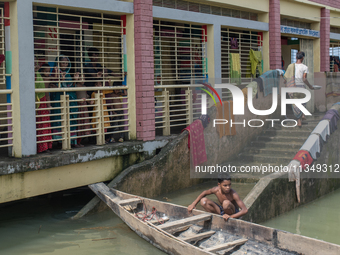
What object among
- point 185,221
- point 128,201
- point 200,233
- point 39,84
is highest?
point 39,84

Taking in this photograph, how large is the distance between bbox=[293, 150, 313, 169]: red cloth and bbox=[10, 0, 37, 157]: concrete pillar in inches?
196

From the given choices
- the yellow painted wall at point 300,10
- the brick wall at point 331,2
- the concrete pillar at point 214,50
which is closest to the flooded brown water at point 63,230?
the concrete pillar at point 214,50

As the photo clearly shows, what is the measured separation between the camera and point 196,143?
31.3ft

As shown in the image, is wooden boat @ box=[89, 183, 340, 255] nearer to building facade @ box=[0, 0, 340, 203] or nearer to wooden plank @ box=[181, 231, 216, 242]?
wooden plank @ box=[181, 231, 216, 242]

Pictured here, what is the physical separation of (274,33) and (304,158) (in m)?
5.73

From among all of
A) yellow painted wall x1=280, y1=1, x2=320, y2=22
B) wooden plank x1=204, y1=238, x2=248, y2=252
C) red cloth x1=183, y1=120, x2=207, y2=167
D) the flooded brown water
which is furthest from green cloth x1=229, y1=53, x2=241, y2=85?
wooden plank x1=204, y1=238, x2=248, y2=252

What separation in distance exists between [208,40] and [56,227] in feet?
20.6

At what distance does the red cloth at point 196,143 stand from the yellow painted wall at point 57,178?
1.28m

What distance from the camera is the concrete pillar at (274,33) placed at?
13.0 meters

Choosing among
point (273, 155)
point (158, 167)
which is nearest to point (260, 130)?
point (273, 155)

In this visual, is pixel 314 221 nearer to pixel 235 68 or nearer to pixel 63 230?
pixel 63 230

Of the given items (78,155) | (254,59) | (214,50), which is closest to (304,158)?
(214,50)

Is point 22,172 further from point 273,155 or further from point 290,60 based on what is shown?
point 290,60

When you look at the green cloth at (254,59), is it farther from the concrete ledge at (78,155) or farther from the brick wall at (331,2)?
the concrete ledge at (78,155)
